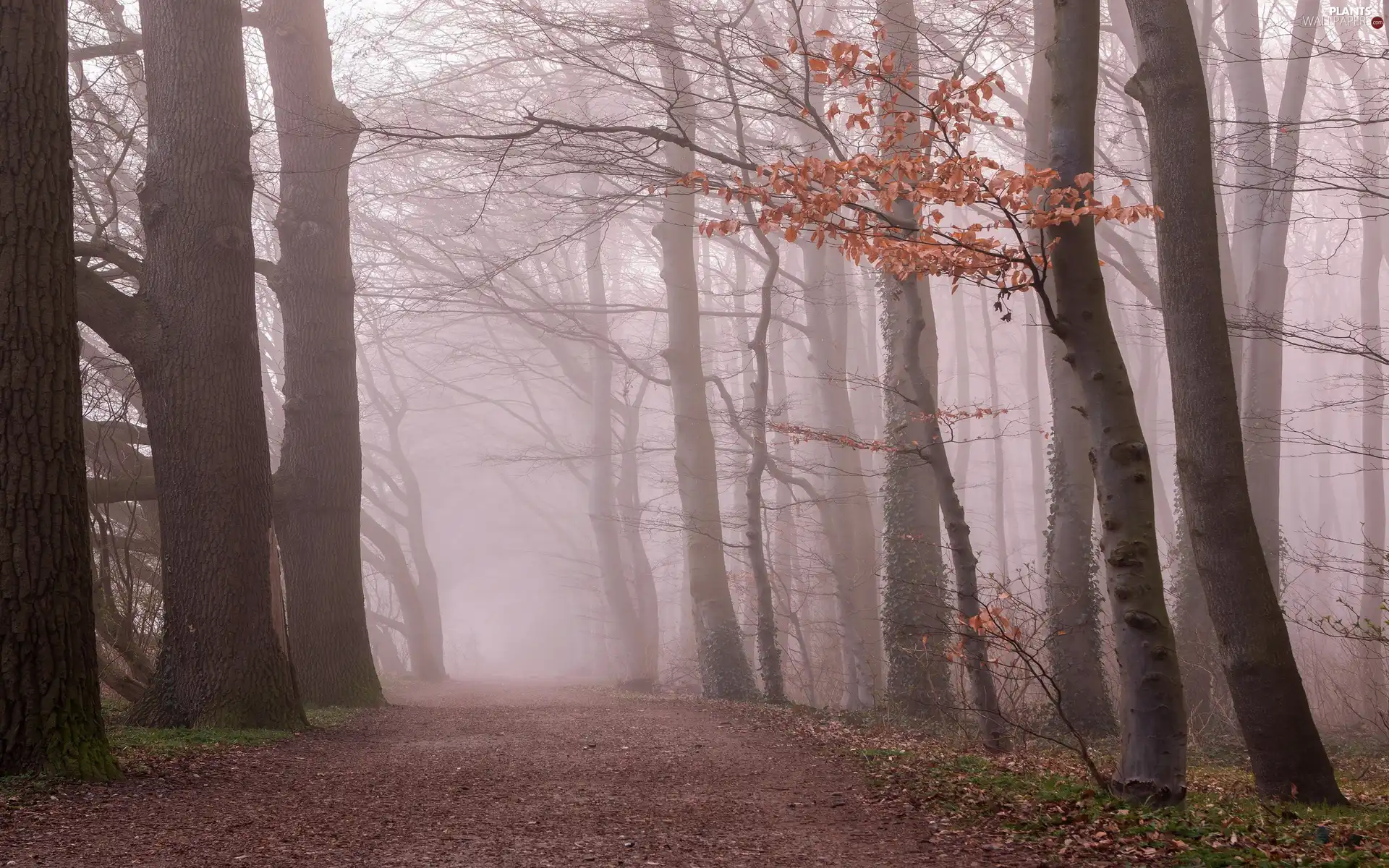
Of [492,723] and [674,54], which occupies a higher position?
[674,54]

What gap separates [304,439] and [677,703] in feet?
17.4

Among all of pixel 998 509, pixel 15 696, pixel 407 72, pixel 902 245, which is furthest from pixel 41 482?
pixel 998 509

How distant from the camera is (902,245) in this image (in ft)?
18.5

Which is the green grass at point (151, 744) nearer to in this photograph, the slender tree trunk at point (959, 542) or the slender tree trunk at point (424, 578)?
the slender tree trunk at point (959, 542)

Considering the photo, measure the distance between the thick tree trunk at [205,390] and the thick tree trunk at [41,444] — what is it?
1995 millimetres

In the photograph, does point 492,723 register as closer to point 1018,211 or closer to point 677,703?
point 677,703

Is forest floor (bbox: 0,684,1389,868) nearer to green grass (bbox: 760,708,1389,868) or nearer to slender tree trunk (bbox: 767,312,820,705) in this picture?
green grass (bbox: 760,708,1389,868)

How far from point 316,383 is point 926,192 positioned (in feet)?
23.3

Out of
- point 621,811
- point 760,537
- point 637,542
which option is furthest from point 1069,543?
point 637,542

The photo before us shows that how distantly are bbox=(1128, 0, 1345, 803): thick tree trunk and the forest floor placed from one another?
39 centimetres

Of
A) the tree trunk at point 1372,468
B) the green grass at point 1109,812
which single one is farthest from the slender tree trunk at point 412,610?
the tree trunk at point 1372,468

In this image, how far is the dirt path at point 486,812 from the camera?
4250 mm

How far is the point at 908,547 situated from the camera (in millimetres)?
11867

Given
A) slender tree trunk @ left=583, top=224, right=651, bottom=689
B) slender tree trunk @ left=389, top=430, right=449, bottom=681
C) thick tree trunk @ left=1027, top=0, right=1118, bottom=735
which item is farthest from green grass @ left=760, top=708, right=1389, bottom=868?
slender tree trunk @ left=389, top=430, right=449, bottom=681
